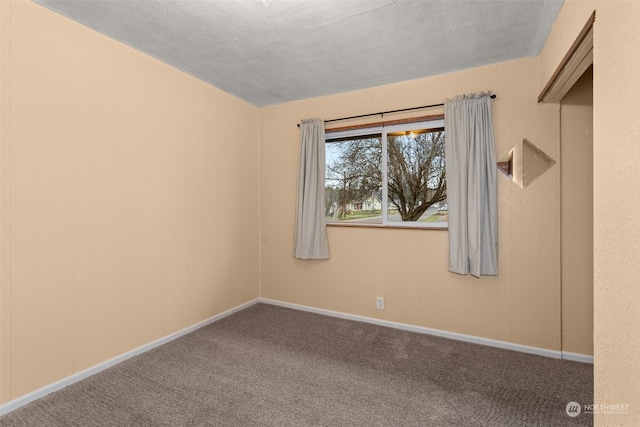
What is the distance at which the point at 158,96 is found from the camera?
262cm

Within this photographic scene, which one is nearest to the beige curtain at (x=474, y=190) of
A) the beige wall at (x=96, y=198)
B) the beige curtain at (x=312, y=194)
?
the beige curtain at (x=312, y=194)

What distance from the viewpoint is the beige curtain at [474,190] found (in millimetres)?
2582

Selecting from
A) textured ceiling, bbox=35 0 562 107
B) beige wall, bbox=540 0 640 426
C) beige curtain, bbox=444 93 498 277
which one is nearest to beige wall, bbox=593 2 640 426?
beige wall, bbox=540 0 640 426

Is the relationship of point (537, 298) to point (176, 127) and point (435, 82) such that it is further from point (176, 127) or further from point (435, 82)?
point (176, 127)

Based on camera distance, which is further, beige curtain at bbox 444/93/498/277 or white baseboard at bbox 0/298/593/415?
beige curtain at bbox 444/93/498/277

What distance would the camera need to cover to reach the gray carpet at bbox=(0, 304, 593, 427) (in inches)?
68.4

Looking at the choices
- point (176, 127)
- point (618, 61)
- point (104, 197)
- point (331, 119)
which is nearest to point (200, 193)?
point (176, 127)

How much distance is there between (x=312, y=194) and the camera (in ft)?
11.1

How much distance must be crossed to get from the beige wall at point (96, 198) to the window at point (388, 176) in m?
1.31

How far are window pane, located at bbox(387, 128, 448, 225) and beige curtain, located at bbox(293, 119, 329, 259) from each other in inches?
29.3

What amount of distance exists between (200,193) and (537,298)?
126 inches

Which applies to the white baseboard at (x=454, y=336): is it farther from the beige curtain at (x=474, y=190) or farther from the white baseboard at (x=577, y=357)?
the beige curtain at (x=474, y=190)

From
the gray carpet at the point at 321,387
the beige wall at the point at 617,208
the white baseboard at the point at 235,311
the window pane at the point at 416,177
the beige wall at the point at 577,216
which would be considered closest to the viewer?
the beige wall at the point at 617,208

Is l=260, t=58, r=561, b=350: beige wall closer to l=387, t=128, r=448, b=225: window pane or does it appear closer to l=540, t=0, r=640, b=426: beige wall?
l=387, t=128, r=448, b=225: window pane
